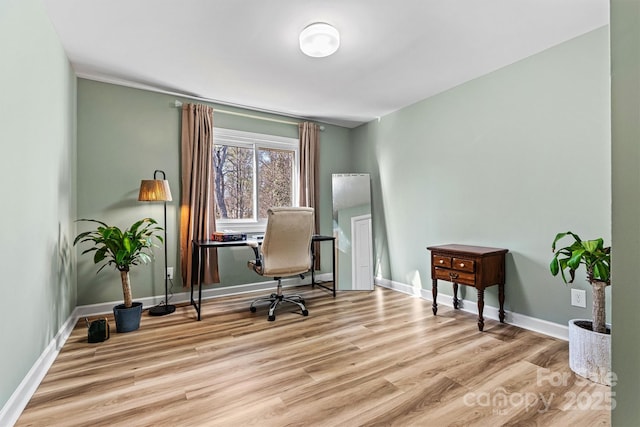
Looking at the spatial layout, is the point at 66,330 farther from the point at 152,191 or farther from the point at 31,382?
the point at 152,191

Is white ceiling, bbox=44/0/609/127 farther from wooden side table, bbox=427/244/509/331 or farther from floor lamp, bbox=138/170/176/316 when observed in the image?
wooden side table, bbox=427/244/509/331

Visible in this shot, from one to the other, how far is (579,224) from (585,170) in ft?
1.32

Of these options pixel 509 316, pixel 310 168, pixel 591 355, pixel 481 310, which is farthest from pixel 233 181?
pixel 591 355

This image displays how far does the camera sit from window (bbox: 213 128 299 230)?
3.84 meters

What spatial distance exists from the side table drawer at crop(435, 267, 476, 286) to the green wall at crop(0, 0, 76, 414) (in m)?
3.00

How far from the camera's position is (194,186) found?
346 centimetres

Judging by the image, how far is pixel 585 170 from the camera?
2.32m

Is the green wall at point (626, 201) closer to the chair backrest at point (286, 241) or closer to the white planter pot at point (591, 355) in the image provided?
the white planter pot at point (591, 355)

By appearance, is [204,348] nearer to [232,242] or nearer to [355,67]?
[232,242]

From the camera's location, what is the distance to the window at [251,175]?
384 cm

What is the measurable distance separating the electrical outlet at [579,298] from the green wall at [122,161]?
3.39 m

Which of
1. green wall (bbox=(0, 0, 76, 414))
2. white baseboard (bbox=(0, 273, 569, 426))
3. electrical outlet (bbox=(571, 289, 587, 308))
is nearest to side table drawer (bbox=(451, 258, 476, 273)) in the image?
white baseboard (bbox=(0, 273, 569, 426))

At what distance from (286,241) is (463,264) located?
1.60m

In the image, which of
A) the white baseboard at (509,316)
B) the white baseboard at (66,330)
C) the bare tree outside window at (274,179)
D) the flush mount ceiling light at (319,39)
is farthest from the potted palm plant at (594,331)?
the bare tree outside window at (274,179)
